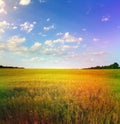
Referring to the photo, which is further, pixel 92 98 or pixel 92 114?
pixel 92 98

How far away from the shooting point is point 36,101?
823 centimetres

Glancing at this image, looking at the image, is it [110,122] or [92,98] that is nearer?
[110,122]

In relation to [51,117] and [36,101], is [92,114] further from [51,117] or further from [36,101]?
[36,101]

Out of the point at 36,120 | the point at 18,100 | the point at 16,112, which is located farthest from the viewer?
the point at 18,100

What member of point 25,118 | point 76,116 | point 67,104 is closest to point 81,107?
point 67,104

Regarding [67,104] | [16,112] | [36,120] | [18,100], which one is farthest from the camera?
[18,100]

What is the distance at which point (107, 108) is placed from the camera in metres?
7.57

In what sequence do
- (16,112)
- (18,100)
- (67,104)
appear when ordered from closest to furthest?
(16,112), (67,104), (18,100)

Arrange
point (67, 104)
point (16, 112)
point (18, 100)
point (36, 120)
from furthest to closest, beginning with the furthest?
point (18, 100) < point (67, 104) < point (16, 112) < point (36, 120)

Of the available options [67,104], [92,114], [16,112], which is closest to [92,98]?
[67,104]

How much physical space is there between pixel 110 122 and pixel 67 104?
1.49m

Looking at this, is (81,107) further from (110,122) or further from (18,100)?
(18,100)

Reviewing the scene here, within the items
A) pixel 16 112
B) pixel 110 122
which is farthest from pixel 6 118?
pixel 110 122

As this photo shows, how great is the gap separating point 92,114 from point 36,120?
4.22ft
